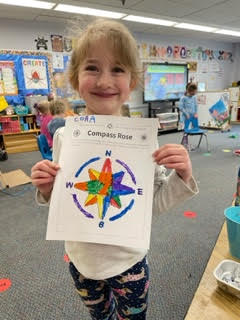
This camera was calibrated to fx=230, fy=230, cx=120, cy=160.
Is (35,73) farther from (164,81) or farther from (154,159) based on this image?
(154,159)

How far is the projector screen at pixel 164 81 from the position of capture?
550cm

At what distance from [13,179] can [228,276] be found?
9.74 ft

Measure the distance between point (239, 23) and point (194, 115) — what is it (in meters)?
2.90

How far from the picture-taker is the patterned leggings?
66 centimetres

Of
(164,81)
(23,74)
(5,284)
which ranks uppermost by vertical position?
(23,74)

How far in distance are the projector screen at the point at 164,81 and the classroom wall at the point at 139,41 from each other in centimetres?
32

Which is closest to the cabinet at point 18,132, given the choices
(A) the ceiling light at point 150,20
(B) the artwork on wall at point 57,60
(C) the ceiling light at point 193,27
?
(B) the artwork on wall at point 57,60

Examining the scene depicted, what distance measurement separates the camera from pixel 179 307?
121 centimetres

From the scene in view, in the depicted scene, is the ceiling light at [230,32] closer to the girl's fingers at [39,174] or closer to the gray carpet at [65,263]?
the gray carpet at [65,263]

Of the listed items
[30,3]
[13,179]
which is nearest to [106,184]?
[13,179]

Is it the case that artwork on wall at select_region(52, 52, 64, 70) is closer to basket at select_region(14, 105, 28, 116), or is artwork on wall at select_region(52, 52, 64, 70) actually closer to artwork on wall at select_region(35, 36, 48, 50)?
artwork on wall at select_region(35, 36, 48, 50)

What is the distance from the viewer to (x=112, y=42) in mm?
602

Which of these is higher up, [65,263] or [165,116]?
[165,116]

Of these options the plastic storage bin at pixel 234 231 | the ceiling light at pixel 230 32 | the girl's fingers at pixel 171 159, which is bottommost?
the plastic storage bin at pixel 234 231
